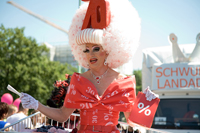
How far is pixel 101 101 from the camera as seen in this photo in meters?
3.04

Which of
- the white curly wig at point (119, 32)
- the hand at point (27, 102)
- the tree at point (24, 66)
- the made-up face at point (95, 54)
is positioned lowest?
the hand at point (27, 102)

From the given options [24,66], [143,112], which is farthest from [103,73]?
[24,66]

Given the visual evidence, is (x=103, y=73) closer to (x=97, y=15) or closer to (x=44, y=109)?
(x=97, y=15)

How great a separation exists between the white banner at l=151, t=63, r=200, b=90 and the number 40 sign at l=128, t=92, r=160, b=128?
357 cm

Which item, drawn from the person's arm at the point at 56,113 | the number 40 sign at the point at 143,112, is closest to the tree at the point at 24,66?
the person's arm at the point at 56,113

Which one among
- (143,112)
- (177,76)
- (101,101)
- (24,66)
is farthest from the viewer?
(24,66)

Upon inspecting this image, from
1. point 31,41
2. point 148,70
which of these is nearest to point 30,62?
point 31,41

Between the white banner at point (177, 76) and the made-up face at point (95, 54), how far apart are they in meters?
3.72

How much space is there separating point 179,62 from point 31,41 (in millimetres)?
17775

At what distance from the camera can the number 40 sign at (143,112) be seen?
313 cm

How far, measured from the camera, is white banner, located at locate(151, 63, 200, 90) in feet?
21.7

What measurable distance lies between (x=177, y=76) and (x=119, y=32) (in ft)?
12.9

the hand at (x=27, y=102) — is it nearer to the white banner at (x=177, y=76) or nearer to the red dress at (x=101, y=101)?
the red dress at (x=101, y=101)

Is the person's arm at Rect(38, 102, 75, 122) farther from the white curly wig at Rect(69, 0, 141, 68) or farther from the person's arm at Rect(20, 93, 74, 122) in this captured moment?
the white curly wig at Rect(69, 0, 141, 68)
